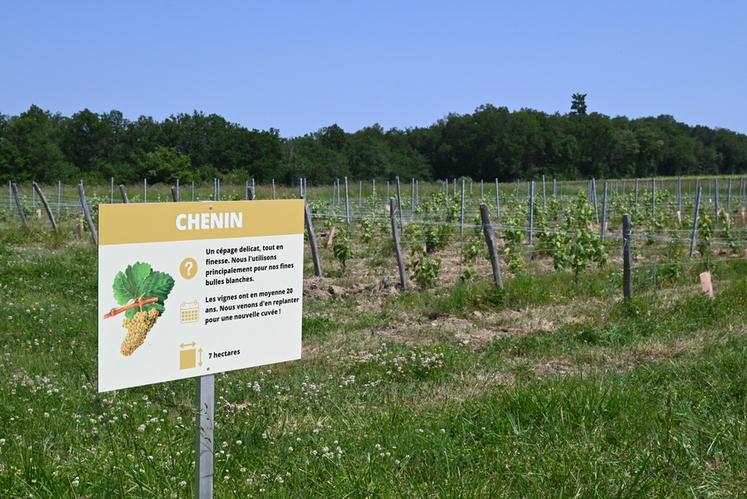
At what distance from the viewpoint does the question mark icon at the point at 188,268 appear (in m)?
2.96

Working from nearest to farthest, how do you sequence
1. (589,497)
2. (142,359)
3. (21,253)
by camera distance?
(142,359) → (589,497) → (21,253)

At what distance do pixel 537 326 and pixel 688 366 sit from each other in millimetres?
2595

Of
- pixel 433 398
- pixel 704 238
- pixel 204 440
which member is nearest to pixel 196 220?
pixel 204 440

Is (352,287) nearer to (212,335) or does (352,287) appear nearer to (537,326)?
(537,326)

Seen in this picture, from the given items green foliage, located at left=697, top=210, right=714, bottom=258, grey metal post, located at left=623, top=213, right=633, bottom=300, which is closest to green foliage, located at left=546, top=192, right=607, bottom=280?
grey metal post, located at left=623, top=213, right=633, bottom=300

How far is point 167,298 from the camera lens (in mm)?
2922

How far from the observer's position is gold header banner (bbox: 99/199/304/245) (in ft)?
9.15

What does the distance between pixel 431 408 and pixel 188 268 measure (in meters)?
2.73

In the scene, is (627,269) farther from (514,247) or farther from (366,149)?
(366,149)

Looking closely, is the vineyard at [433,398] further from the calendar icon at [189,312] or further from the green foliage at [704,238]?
the green foliage at [704,238]

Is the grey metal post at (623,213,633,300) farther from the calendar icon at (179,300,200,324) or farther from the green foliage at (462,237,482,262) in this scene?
the calendar icon at (179,300,200,324)

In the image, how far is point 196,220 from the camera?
299cm

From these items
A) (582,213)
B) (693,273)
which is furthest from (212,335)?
(582,213)

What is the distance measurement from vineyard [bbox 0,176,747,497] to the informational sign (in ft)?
2.30
